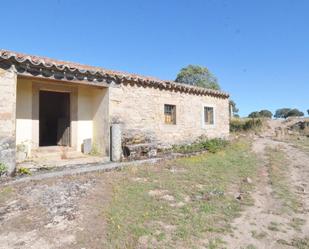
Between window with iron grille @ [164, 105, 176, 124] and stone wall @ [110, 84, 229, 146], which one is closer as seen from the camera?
stone wall @ [110, 84, 229, 146]

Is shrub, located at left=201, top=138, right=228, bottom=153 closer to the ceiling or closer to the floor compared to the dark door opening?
closer to the floor

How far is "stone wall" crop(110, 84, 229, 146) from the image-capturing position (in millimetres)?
9781

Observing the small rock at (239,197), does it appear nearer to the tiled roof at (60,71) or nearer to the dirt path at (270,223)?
the dirt path at (270,223)

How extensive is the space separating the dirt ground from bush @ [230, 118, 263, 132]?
1908 cm

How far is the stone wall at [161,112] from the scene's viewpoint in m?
9.78

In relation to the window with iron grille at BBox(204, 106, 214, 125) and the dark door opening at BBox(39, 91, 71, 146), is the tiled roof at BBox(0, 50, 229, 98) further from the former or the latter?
the window with iron grille at BBox(204, 106, 214, 125)

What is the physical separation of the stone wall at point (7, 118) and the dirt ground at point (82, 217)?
2.95ft

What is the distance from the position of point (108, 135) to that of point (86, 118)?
4.80 ft

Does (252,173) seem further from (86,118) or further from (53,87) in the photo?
(53,87)

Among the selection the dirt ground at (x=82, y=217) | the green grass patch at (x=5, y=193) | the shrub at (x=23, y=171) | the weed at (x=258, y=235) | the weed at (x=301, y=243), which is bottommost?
the weed at (x=301, y=243)

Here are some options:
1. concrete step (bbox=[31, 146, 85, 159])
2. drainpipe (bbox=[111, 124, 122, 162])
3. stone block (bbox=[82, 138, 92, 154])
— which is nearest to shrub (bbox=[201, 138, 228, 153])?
drainpipe (bbox=[111, 124, 122, 162])

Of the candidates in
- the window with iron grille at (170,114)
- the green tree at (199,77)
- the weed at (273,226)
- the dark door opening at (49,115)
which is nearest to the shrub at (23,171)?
the dark door opening at (49,115)

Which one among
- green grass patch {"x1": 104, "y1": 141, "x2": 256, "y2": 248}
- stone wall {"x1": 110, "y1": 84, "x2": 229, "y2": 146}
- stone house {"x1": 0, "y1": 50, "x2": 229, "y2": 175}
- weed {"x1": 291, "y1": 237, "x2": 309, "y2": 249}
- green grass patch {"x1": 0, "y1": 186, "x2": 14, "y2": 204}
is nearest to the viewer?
weed {"x1": 291, "y1": 237, "x2": 309, "y2": 249}

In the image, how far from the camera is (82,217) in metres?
4.64
